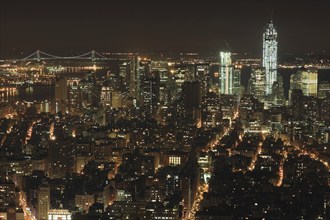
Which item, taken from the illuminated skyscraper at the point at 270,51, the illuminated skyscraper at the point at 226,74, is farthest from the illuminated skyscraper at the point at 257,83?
the illuminated skyscraper at the point at 270,51

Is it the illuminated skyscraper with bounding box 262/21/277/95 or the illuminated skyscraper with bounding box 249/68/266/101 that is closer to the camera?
the illuminated skyscraper with bounding box 249/68/266/101

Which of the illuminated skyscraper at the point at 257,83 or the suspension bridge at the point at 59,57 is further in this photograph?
the suspension bridge at the point at 59,57

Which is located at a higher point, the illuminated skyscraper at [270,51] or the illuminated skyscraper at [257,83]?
the illuminated skyscraper at [270,51]

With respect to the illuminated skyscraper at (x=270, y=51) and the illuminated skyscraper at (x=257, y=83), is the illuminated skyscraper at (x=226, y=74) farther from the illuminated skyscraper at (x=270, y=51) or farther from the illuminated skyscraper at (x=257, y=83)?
the illuminated skyscraper at (x=270, y=51)

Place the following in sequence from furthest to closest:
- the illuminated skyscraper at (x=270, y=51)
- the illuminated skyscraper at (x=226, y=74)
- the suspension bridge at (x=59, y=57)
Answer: the suspension bridge at (x=59, y=57) < the illuminated skyscraper at (x=270, y=51) < the illuminated skyscraper at (x=226, y=74)

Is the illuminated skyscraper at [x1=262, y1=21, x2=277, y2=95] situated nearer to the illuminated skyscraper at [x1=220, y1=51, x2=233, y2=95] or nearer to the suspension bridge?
the illuminated skyscraper at [x1=220, y1=51, x2=233, y2=95]

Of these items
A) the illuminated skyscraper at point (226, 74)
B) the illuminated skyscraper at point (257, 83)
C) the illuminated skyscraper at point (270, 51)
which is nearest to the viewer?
the illuminated skyscraper at point (257, 83)

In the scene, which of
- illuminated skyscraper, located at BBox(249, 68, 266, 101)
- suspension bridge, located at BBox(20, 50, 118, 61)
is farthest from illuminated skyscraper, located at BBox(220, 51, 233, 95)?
suspension bridge, located at BBox(20, 50, 118, 61)

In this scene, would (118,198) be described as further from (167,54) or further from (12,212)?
(167,54)

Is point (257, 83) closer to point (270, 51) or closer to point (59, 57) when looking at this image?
point (270, 51)

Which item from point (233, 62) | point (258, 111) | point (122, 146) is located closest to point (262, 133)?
point (258, 111)
